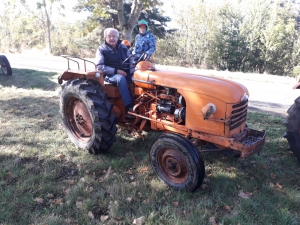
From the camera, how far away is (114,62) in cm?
447

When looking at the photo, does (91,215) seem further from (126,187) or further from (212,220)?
(212,220)

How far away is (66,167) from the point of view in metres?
3.84

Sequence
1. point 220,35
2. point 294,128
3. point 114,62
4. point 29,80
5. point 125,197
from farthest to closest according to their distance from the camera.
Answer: point 220,35 < point 29,80 < point 114,62 < point 294,128 < point 125,197

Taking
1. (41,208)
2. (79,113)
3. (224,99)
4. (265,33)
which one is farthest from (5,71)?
(265,33)

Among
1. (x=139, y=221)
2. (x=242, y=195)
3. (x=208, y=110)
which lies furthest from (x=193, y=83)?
(x=139, y=221)

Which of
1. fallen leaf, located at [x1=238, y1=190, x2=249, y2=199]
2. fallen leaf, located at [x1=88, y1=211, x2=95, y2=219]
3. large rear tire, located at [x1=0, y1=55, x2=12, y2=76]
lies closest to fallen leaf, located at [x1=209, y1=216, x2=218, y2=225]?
fallen leaf, located at [x1=238, y1=190, x2=249, y2=199]

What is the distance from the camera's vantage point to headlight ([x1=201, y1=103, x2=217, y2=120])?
306 cm

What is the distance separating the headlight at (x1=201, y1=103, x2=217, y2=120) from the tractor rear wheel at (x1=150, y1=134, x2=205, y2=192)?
375 mm

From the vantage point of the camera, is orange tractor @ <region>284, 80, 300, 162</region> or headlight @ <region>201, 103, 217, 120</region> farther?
orange tractor @ <region>284, 80, 300, 162</region>

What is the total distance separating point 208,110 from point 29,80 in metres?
8.52

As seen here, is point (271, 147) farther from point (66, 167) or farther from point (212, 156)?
point (66, 167)

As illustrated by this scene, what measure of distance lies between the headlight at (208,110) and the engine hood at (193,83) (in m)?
0.14

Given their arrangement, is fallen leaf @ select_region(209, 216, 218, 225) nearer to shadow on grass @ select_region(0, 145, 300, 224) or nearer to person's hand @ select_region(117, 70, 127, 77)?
shadow on grass @ select_region(0, 145, 300, 224)

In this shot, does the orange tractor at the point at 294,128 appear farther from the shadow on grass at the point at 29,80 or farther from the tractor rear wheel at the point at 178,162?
the shadow on grass at the point at 29,80
